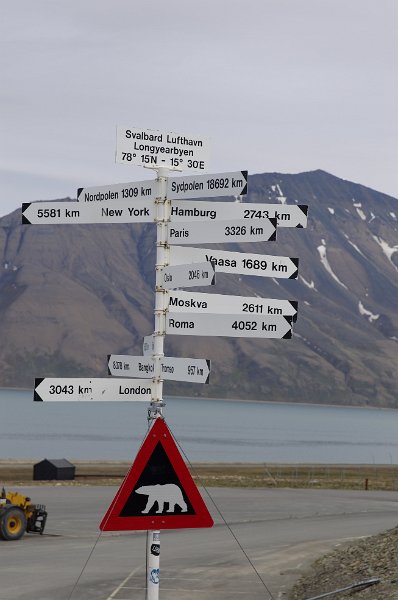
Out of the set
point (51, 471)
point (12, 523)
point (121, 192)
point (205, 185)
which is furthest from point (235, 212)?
point (51, 471)

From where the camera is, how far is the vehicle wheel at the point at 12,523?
27047mm

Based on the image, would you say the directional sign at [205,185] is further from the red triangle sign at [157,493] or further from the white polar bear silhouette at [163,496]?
the white polar bear silhouette at [163,496]

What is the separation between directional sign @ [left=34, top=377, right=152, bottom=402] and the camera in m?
10.6

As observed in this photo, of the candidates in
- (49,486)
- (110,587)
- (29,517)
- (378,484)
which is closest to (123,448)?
(378,484)

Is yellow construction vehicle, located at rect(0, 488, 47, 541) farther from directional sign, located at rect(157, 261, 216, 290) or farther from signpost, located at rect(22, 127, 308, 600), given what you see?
directional sign, located at rect(157, 261, 216, 290)

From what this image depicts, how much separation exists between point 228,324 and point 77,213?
89.4 inches

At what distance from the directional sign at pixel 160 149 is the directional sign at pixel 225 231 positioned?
807 mm

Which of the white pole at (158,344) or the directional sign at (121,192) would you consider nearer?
the white pole at (158,344)

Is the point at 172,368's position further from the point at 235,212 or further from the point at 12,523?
the point at 12,523

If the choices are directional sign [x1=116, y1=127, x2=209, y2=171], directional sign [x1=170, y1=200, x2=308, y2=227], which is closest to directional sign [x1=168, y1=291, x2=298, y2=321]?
directional sign [x1=170, y1=200, x2=308, y2=227]

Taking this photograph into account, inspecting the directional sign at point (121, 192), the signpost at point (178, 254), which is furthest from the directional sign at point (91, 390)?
the directional sign at point (121, 192)

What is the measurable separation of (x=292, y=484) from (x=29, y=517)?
34262 millimetres

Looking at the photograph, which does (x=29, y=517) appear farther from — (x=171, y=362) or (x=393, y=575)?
(x=171, y=362)

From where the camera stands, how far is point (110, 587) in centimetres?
1894
